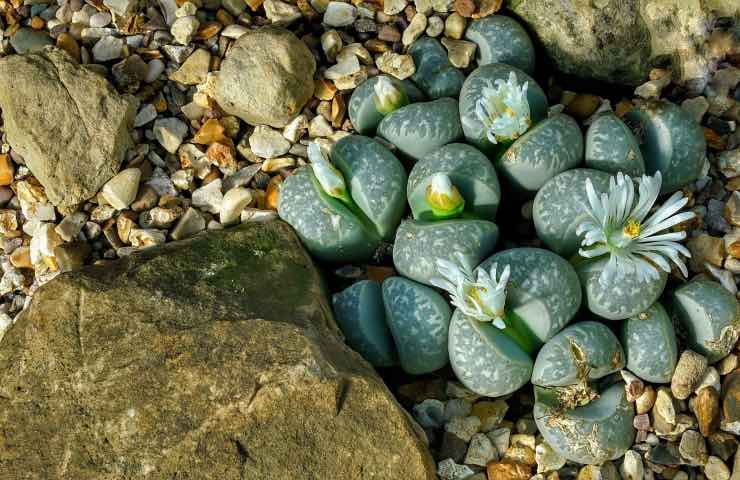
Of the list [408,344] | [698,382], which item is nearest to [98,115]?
[408,344]

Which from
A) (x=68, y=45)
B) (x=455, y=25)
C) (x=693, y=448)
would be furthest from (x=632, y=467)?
(x=68, y=45)

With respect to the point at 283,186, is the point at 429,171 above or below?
above

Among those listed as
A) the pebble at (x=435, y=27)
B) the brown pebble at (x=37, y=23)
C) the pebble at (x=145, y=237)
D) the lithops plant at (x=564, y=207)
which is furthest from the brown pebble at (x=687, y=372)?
the brown pebble at (x=37, y=23)

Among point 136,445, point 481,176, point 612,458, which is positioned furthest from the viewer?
point 481,176

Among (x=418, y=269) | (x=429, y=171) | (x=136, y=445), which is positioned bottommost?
(x=136, y=445)

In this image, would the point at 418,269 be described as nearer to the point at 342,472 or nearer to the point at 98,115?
the point at 342,472

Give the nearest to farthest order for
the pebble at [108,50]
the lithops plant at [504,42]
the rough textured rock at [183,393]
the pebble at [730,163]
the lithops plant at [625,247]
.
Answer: the rough textured rock at [183,393], the lithops plant at [625,247], the pebble at [730,163], the lithops plant at [504,42], the pebble at [108,50]

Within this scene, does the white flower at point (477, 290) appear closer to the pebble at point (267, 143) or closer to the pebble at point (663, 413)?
the pebble at point (663, 413)

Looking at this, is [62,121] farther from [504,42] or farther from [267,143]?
[504,42]
